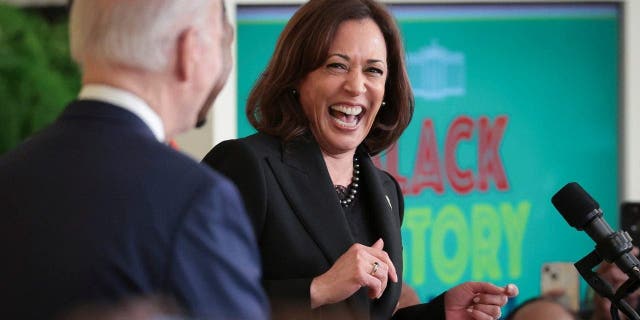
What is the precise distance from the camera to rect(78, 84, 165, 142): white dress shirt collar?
1185mm

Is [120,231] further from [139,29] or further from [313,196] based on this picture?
[313,196]

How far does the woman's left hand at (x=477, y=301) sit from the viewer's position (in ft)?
6.82

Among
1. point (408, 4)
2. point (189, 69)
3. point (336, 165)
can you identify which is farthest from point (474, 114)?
point (189, 69)

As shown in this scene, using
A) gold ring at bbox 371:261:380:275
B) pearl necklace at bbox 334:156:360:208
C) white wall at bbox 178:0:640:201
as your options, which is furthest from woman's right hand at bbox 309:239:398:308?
white wall at bbox 178:0:640:201

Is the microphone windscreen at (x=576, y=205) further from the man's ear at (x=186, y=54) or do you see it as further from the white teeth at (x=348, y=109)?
the man's ear at (x=186, y=54)

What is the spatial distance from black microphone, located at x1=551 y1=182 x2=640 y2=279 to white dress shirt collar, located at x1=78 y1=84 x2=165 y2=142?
2.90 ft

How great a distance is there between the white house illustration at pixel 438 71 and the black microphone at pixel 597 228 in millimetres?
3593

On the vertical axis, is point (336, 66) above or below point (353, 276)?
above

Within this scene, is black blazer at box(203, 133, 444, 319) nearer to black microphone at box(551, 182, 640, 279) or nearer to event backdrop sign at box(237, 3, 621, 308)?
black microphone at box(551, 182, 640, 279)

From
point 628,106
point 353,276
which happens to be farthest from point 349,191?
point 628,106

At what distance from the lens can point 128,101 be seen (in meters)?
1.19

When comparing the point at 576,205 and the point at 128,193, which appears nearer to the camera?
the point at 128,193

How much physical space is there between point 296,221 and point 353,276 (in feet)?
0.67

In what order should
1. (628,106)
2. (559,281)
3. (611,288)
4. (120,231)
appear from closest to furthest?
(120,231) → (611,288) → (559,281) → (628,106)
